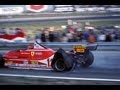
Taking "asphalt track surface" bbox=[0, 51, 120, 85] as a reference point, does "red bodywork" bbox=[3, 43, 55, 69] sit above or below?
above

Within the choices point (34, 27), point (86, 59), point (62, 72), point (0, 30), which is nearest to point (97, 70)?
point (86, 59)

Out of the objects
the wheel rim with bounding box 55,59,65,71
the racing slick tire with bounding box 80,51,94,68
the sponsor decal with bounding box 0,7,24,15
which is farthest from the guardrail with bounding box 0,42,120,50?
the sponsor decal with bounding box 0,7,24,15

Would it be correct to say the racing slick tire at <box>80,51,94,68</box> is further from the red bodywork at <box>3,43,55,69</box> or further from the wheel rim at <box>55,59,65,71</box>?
the red bodywork at <box>3,43,55,69</box>

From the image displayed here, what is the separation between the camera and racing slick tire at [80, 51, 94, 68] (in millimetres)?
4125

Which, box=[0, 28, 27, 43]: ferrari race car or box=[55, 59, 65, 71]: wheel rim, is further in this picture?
box=[55, 59, 65, 71]: wheel rim

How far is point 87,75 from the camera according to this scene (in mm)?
4180

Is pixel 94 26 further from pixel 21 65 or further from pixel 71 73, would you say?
pixel 21 65

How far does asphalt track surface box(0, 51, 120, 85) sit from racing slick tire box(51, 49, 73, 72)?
8cm

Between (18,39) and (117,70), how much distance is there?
1560mm

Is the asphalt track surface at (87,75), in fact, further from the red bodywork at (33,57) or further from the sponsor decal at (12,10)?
the sponsor decal at (12,10)

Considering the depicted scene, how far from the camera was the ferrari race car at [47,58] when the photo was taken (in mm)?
4160

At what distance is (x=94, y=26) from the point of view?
4215mm

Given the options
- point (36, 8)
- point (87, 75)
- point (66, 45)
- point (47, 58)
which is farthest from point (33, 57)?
point (87, 75)
